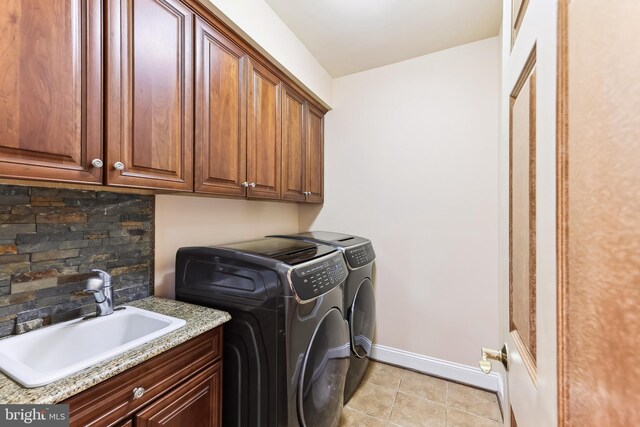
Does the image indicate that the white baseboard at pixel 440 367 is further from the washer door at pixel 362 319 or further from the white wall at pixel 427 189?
the washer door at pixel 362 319

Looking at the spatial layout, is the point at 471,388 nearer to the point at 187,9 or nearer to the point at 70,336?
the point at 70,336

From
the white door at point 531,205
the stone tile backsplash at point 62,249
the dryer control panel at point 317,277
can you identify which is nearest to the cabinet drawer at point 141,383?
the dryer control panel at point 317,277

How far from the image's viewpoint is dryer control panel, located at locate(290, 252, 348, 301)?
1.16m

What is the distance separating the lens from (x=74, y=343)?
1.09 meters

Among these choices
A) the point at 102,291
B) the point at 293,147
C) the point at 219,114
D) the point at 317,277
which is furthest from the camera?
the point at 293,147

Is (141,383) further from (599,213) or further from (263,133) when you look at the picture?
(263,133)

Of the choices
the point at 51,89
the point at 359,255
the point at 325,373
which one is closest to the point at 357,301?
the point at 359,255

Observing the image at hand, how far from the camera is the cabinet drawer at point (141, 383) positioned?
2.41 feet

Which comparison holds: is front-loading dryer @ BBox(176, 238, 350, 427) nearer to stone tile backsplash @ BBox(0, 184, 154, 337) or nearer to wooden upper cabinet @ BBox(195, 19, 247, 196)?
stone tile backsplash @ BBox(0, 184, 154, 337)

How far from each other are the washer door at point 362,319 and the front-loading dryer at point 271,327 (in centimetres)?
43

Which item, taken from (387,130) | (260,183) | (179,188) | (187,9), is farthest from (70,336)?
(387,130)

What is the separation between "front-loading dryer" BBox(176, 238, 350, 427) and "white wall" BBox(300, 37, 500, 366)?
3.54ft

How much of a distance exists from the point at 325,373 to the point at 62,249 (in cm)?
130

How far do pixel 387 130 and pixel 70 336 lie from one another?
237 centimetres
